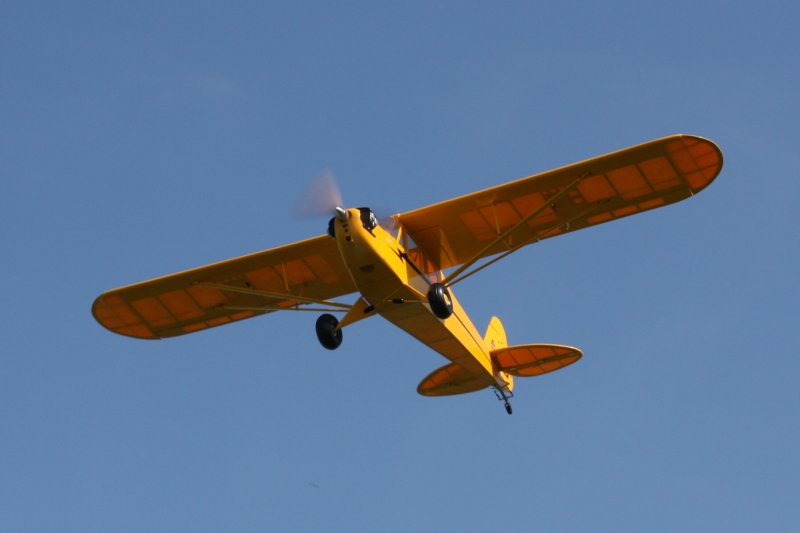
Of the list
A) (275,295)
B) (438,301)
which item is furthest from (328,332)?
(438,301)

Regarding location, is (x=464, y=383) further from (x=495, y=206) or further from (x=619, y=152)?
(x=619, y=152)

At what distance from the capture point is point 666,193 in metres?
17.5

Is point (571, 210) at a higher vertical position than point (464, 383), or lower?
higher

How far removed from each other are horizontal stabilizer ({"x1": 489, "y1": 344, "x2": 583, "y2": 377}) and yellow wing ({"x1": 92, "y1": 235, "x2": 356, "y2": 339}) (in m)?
3.78

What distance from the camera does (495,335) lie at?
23.0m

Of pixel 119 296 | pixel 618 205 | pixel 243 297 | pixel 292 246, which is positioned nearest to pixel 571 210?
pixel 618 205

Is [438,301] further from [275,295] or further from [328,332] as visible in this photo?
[275,295]

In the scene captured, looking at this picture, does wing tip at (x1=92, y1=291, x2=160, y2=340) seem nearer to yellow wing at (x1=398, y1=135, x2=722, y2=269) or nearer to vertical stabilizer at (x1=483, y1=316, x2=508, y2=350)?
yellow wing at (x1=398, y1=135, x2=722, y2=269)

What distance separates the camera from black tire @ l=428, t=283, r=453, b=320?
53.6 ft

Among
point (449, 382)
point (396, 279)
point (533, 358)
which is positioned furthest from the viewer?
point (449, 382)

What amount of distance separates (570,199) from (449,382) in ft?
17.6

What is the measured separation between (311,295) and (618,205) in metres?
5.63

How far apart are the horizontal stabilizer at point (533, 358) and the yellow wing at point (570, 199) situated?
3356 millimetres

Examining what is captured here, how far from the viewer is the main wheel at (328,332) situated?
17.1 m
